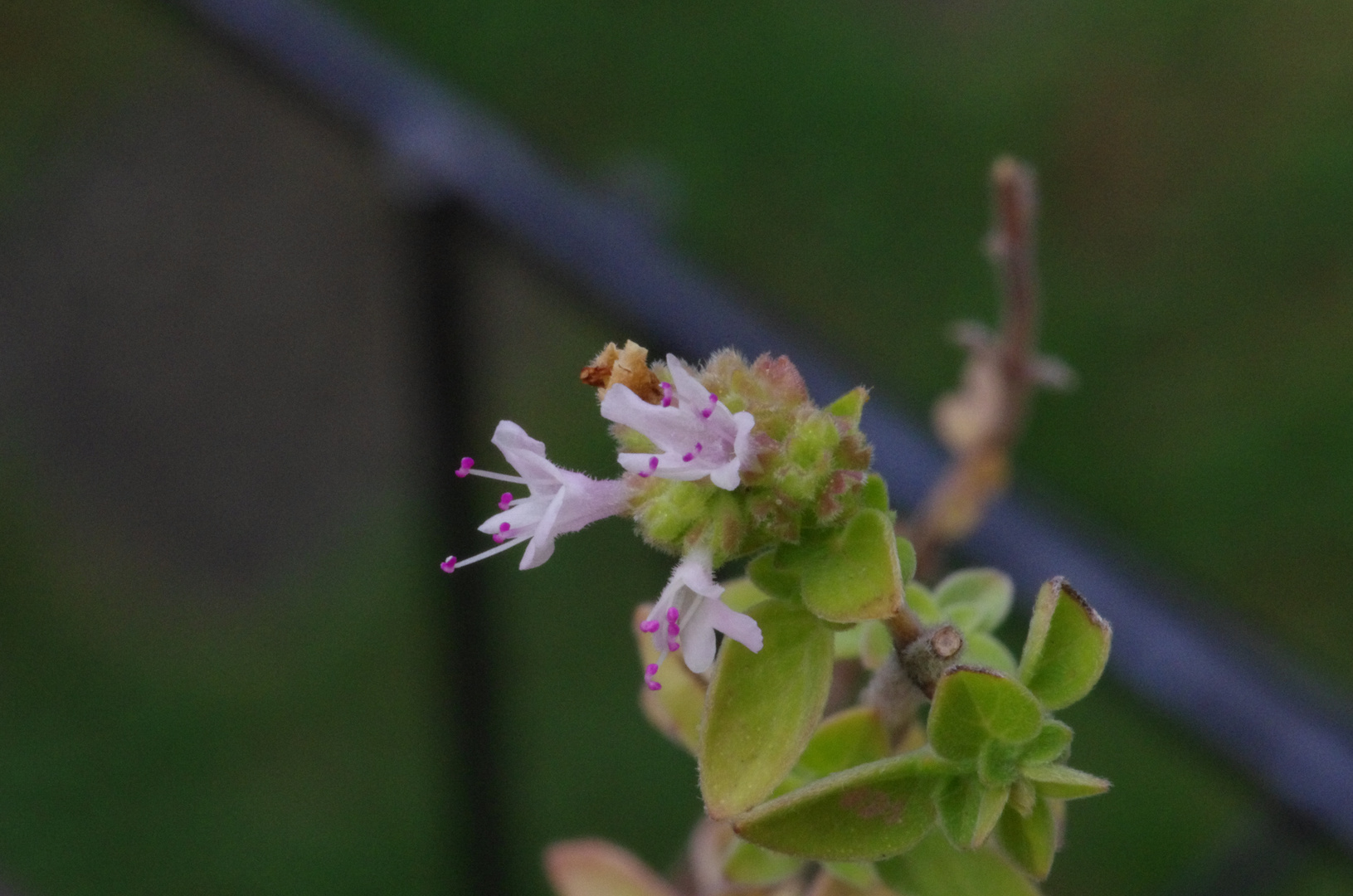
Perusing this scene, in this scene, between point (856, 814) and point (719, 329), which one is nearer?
point (856, 814)

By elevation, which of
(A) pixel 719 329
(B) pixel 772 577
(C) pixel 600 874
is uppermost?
(A) pixel 719 329

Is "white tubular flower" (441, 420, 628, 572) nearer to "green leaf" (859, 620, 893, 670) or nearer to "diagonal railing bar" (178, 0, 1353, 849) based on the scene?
"green leaf" (859, 620, 893, 670)

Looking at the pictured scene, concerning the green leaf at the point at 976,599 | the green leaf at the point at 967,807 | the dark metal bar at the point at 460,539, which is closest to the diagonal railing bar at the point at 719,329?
the dark metal bar at the point at 460,539

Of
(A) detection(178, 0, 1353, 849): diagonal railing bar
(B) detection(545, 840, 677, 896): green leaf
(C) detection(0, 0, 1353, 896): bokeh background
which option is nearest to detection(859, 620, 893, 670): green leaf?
(B) detection(545, 840, 677, 896): green leaf

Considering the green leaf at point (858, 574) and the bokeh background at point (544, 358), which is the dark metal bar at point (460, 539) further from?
the green leaf at point (858, 574)

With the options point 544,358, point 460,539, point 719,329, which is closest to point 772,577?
point 719,329

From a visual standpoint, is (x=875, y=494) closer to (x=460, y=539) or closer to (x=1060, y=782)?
(x=1060, y=782)

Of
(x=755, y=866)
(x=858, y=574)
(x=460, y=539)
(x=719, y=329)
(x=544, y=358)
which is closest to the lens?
(x=858, y=574)
